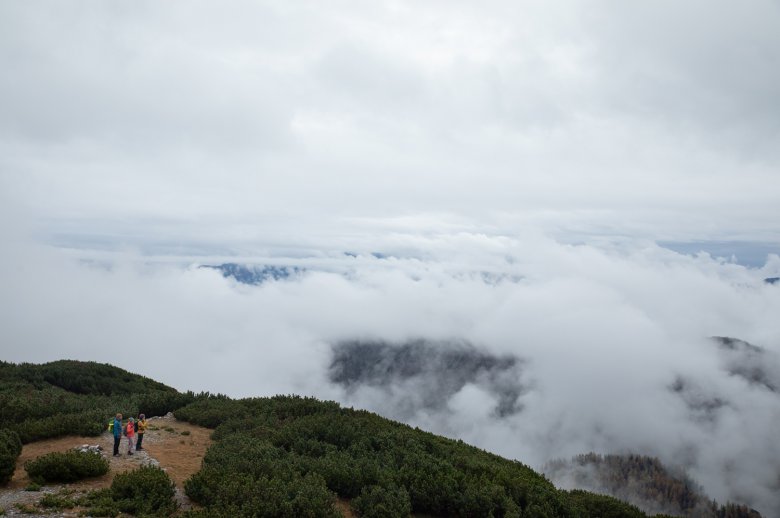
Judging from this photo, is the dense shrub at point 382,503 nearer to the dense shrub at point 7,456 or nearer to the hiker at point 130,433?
the hiker at point 130,433

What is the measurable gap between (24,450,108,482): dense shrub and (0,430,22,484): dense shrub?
1.58 ft

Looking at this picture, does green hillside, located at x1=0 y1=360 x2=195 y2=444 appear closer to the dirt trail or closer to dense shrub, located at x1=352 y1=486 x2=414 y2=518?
the dirt trail

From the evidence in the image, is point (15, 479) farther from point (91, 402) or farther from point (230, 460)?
point (91, 402)

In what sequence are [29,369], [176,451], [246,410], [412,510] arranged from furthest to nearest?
[29,369], [246,410], [176,451], [412,510]

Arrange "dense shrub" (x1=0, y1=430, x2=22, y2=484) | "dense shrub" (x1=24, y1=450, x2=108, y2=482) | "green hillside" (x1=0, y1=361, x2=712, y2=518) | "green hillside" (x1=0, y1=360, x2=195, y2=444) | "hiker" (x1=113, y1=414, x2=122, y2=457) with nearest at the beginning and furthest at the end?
"green hillside" (x1=0, y1=361, x2=712, y2=518), "dense shrub" (x1=0, y1=430, x2=22, y2=484), "dense shrub" (x1=24, y1=450, x2=108, y2=482), "hiker" (x1=113, y1=414, x2=122, y2=457), "green hillside" (x1=0, y1=360, x2=195, y2=444)

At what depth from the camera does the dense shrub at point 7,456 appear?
1534cm

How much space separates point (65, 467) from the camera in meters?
15.7

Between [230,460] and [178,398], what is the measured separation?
13.8 metres

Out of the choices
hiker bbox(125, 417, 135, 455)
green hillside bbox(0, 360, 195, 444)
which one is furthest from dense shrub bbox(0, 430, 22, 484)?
green hillside bbox(0, 360, 195, 444)

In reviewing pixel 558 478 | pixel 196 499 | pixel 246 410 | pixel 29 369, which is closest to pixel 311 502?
pixel 196 499

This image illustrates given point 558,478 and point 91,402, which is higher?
point 91,402

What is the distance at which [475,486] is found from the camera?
58.3 ft

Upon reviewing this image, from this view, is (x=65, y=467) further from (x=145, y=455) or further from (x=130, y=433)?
(x=145, y=455)

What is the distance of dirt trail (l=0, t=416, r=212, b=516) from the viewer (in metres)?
14.7
